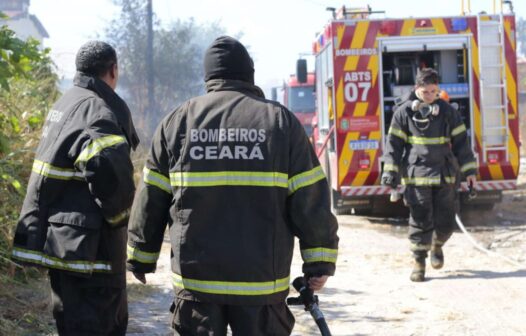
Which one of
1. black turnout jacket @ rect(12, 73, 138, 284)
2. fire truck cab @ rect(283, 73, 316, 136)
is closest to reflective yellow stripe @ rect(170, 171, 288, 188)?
black turnout jacket @ rect(12, 73, 138, 284)

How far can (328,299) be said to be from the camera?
6879 mm

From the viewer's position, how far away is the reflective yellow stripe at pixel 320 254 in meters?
3.38

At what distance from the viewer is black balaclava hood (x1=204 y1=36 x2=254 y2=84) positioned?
3455mm

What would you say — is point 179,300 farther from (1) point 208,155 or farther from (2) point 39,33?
(2) point 39,33

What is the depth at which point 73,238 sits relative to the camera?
151 inches

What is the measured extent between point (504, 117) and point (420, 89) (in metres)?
3.93

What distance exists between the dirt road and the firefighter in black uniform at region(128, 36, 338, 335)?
8.10ft

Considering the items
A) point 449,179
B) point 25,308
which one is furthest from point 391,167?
point 25,308

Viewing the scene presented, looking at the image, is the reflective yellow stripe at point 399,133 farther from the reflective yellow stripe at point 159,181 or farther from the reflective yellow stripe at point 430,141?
the reflective yellow stripe at point 159,181

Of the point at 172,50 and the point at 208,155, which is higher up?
the point at 172,50

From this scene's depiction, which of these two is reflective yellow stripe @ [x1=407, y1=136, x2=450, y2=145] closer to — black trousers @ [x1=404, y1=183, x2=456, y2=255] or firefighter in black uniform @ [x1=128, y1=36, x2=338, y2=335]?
black trousers @ [x1=404, y1=183, x2=456, y2=255]

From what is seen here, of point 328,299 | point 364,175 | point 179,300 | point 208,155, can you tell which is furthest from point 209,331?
point 364,175

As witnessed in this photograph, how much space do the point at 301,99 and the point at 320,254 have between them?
16.4m

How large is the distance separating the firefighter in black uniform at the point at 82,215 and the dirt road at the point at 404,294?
69.0 inches
